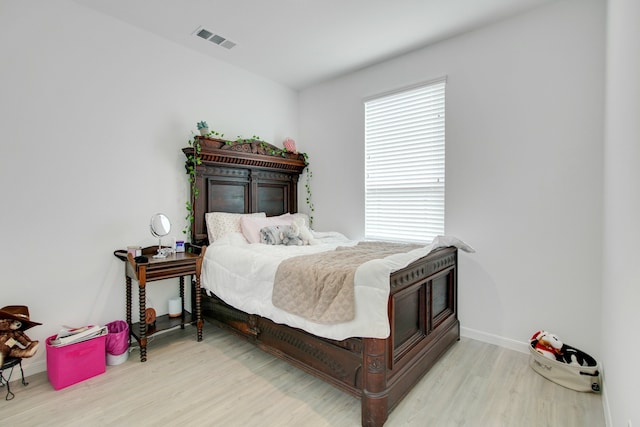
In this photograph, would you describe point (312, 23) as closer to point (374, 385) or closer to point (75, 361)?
point (374, 385)

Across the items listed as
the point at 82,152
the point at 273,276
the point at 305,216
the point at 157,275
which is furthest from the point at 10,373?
the point at 305,216

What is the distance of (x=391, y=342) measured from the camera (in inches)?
71.4

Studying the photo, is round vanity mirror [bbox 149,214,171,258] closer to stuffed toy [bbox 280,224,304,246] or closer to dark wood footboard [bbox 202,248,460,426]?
dark wood footboard [bbox 202,248,460,426]

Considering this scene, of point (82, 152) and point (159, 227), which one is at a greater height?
point (82, 152)

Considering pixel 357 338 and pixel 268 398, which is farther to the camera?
pixel 268 398

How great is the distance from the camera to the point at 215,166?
3.34 meters

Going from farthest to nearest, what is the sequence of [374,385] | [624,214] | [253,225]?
1. [253,225]
2. [374,385]
3. [624,214]

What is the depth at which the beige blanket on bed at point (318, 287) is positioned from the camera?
174 cm

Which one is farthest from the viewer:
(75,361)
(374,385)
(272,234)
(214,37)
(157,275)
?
(272,234)

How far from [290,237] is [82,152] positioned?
6.32 ft

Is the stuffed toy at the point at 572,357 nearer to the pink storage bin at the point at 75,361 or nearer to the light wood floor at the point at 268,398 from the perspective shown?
the light wood floor at the point at 268,398

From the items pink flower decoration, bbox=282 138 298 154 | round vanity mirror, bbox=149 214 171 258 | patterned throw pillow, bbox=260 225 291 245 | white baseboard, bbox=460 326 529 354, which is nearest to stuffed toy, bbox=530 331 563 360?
white baseboard, bbox=460 326 529 354

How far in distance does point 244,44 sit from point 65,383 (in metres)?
3.23

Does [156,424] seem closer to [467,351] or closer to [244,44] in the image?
[467,351]
